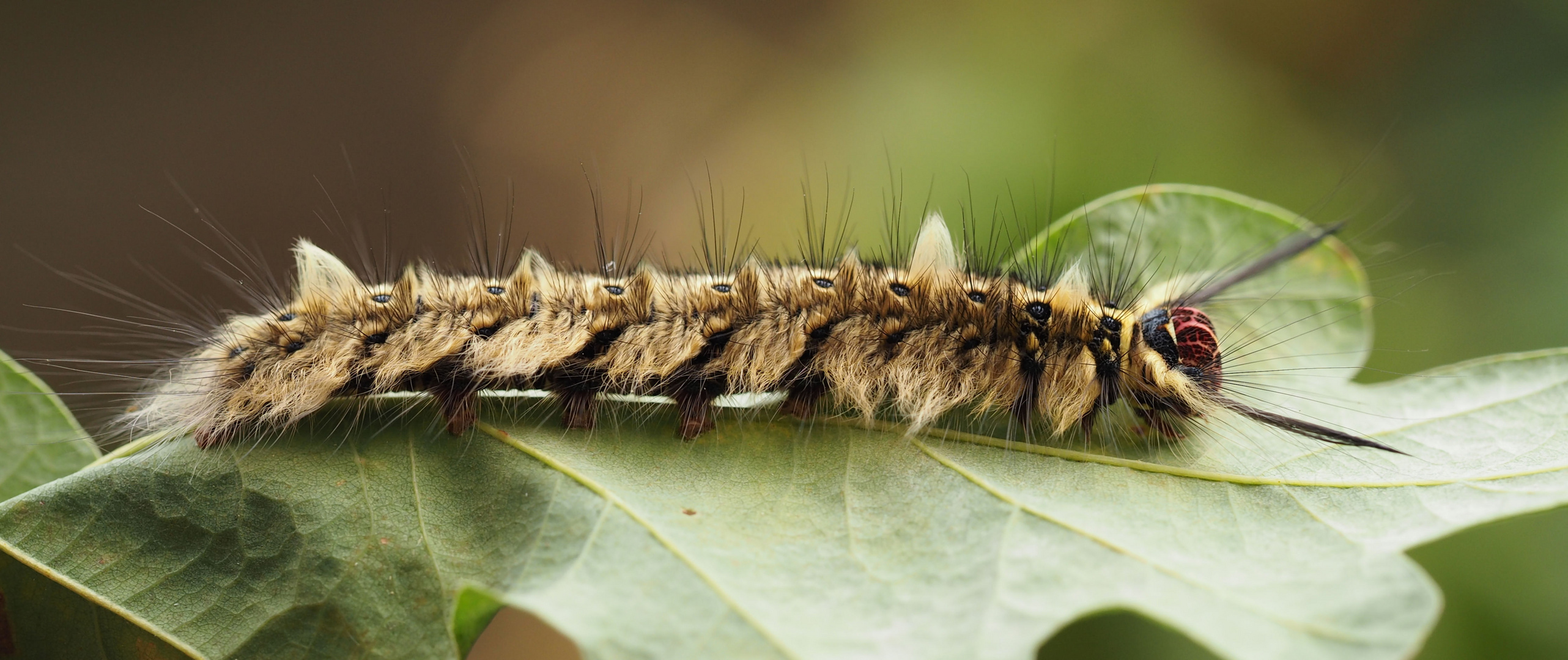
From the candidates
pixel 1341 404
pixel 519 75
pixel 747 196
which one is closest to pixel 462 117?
pixel 519 75

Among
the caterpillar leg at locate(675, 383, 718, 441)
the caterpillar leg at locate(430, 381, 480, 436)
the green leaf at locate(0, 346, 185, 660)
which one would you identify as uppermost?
the caterpillar leg at locate(675, 383, 718, 441)

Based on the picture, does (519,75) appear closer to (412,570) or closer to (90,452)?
(90,452)

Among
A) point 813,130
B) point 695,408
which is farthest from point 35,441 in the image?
point 813,130

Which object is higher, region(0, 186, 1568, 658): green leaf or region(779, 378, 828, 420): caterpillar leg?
region(779, 378, 828, 420): caterpillar leg

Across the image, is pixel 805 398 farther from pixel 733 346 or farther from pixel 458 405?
pixel 458 405

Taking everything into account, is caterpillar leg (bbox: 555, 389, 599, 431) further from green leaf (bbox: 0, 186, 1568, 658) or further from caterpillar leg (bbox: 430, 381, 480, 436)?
caterpillar leg (bbox: 430, 381, 480, 436)

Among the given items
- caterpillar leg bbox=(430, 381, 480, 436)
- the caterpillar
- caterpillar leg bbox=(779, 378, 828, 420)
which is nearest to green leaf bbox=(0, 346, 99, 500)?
the caterpillar

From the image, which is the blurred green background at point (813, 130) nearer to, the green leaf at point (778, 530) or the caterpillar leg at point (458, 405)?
the green leaf at point (778, 530)
